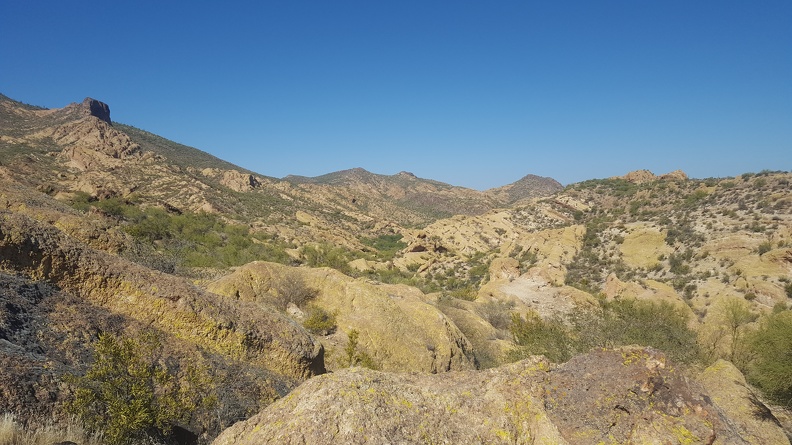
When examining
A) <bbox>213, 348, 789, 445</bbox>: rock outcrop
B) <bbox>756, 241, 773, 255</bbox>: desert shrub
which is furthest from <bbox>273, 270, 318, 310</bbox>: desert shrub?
<bbox>756, 241, 773, 255</bbox>: desert shrub

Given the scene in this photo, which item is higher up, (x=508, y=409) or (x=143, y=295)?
(x=143, y=295)

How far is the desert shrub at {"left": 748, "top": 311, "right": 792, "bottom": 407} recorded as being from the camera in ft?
36.8

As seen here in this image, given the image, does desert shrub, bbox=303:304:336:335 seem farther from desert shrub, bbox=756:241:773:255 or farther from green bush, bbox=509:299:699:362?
desert shrub, bbox=756:241:773:255

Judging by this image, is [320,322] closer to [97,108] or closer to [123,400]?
[123,400]

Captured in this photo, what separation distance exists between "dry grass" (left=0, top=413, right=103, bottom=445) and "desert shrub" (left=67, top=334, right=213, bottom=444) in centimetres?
13

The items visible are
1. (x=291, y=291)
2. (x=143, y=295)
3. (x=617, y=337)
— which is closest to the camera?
(x=143, y=295)

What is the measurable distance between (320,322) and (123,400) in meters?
8.54

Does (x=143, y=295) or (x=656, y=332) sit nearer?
(x=143, y=295)

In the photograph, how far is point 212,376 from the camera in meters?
5.67

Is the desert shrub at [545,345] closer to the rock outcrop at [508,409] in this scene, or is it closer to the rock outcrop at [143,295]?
the rock outcrop at [508,409]

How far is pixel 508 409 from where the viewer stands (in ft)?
13.1

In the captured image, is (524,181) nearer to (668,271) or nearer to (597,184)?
(597,184)

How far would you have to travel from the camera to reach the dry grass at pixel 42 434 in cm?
304

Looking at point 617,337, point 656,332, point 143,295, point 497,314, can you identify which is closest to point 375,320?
point 143,295
